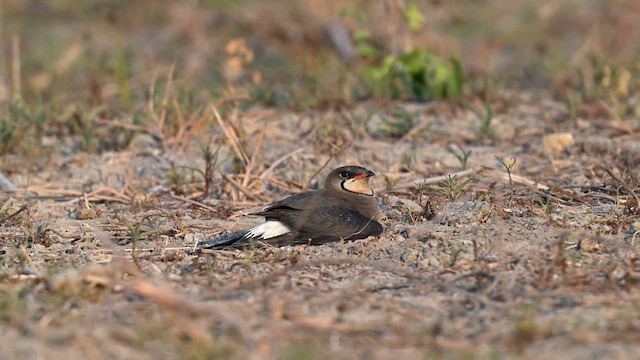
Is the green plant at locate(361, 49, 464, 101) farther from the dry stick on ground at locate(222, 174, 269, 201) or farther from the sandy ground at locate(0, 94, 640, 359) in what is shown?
the dry stick on ground at locate(222, 174, 269, 201)

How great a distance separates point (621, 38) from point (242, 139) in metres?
5.41

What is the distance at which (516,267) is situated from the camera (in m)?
4.13

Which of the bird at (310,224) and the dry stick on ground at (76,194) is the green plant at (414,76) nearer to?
the dry stick on ground at (76,194)

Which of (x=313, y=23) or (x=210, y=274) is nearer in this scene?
(x=210, y=274)

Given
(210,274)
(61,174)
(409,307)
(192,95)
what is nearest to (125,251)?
(210,274)

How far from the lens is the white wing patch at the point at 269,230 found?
471cm

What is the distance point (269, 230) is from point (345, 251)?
1.28 feet

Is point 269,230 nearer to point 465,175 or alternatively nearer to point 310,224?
point 310,224

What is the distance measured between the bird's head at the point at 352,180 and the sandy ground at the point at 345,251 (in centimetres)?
23

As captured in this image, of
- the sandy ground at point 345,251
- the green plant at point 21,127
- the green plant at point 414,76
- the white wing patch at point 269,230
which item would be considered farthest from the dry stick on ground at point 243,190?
the green plant at point 414,76

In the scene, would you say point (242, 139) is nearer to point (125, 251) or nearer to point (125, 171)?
point (125, 171)

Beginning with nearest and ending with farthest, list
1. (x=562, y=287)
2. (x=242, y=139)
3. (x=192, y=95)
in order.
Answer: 1. (x=562, y=287)
2. (x=242, y=139)
3. (x=192, y=95)

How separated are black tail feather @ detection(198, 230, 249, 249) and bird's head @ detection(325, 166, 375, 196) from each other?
2.04ft

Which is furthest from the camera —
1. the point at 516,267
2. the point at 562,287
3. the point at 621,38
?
the point at 621,38
